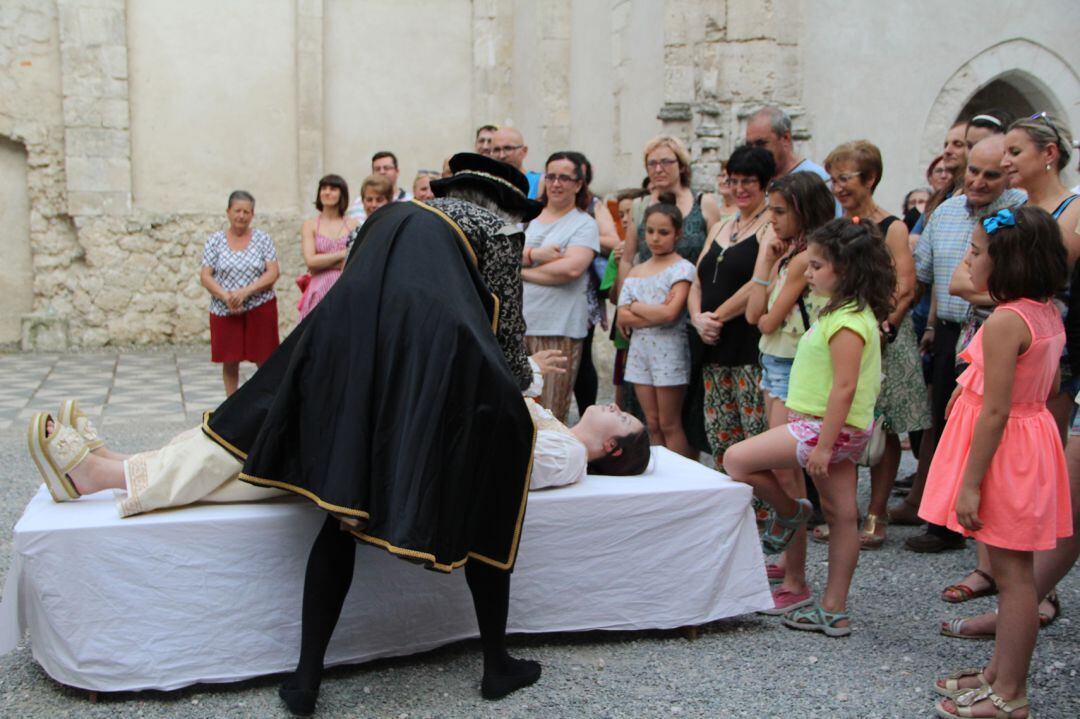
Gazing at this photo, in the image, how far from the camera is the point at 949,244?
4.51 metres

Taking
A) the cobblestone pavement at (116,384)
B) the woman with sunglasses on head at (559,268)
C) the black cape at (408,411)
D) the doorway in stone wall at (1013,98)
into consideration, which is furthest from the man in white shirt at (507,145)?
the doorway in stone wall at (1013,98)

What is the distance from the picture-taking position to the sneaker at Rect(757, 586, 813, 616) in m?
3.78

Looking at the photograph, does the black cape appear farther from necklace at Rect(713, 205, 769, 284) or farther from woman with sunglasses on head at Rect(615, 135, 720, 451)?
woman with sunglasses on head at Rect(615, 135, 720, 451)

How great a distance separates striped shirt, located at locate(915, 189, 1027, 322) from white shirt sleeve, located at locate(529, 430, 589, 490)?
1.95 meters

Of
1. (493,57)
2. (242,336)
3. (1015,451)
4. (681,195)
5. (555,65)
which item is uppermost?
(493,57)

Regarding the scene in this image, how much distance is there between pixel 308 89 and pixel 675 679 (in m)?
10.4

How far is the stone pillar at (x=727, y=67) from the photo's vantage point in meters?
8.02

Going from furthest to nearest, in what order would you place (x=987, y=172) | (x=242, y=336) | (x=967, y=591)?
1. (x=242, y=336)
2. (x=987, y=172)
3. (x=967, y=591)

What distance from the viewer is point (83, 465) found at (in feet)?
10.6

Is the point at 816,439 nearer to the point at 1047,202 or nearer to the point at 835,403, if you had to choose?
the point at 835,403

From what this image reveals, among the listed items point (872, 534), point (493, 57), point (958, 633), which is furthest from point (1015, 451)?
point (493, 57)

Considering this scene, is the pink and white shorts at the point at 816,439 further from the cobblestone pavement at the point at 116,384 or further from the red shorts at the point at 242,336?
the cobblestone pavement at the point at 116,384

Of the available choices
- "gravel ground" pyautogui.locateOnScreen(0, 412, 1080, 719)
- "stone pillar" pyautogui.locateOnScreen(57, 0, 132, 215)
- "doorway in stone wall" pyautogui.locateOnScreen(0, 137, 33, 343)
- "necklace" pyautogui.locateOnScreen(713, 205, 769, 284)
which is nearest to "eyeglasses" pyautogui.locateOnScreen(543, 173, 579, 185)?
"necklace" pyautogui.locateOnScreen(713, 205, 769, 284)

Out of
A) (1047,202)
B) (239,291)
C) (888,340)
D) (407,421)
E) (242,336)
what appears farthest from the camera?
(242,336)
